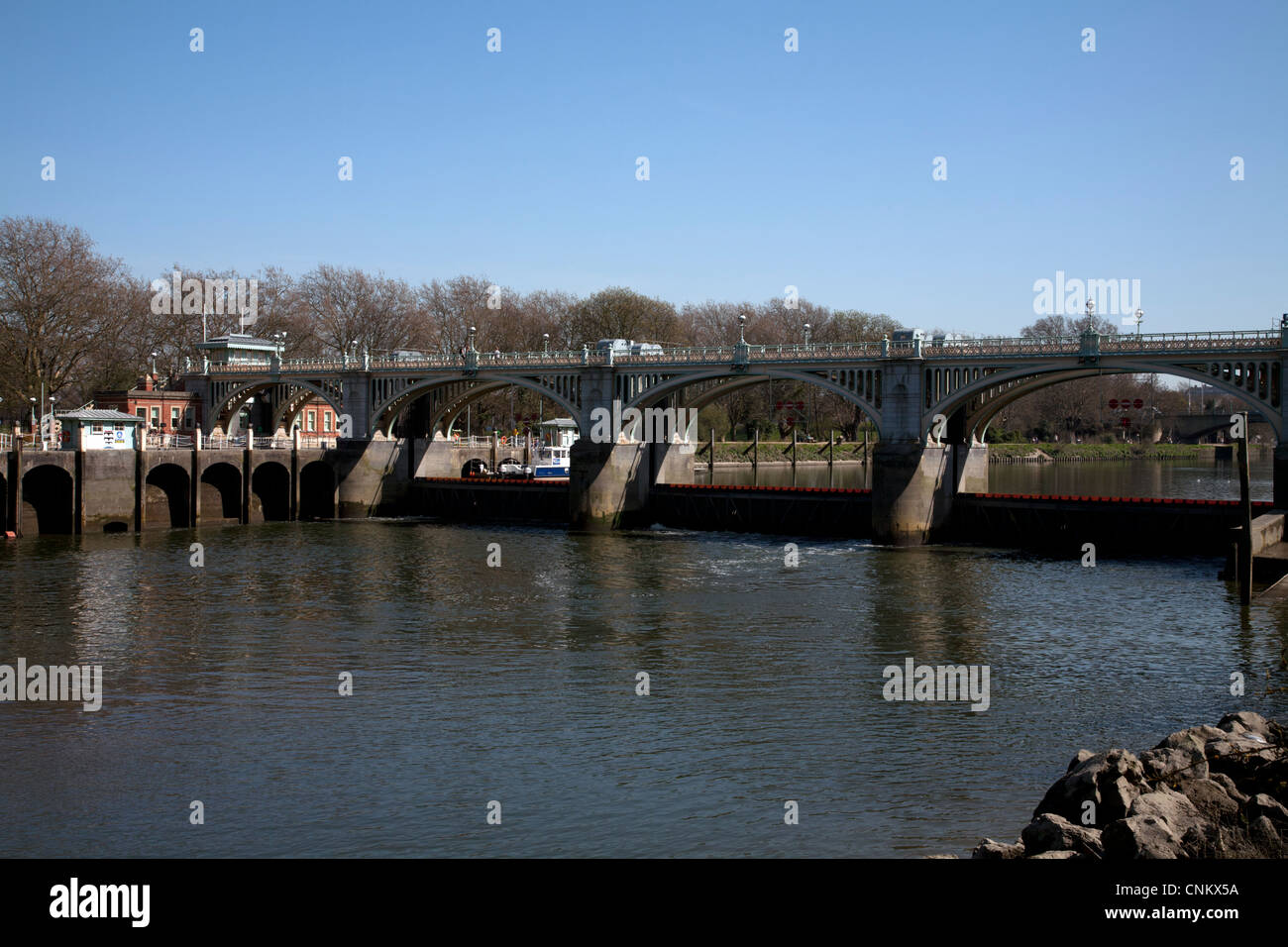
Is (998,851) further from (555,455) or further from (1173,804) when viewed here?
(555,455)

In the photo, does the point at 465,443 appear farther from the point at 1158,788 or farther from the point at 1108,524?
the point at 1158,788

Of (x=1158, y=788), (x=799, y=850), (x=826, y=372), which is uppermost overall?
(x=826, y=372)

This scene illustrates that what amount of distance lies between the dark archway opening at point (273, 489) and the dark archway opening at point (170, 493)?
616 cm

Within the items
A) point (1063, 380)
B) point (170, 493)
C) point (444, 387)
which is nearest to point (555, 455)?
point (444, 387)

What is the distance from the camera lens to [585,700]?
27797 mm

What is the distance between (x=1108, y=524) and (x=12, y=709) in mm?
44670

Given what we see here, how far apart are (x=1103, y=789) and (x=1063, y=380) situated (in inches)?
1785

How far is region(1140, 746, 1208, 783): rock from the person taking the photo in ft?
57.4

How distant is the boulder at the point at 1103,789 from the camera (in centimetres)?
1708

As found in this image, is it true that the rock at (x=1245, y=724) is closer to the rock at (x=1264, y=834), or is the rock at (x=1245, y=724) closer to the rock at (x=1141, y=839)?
the rock at (x=1264, y=834)

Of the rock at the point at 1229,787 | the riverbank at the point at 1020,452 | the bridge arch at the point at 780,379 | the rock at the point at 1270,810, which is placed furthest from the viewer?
the riverbank at the point at 1020,452

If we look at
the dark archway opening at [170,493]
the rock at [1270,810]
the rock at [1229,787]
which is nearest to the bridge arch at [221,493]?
the dark archway opening at [170,493]

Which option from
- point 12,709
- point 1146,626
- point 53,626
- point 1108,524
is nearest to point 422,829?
point 12,709

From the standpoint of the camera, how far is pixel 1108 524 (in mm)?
54688
